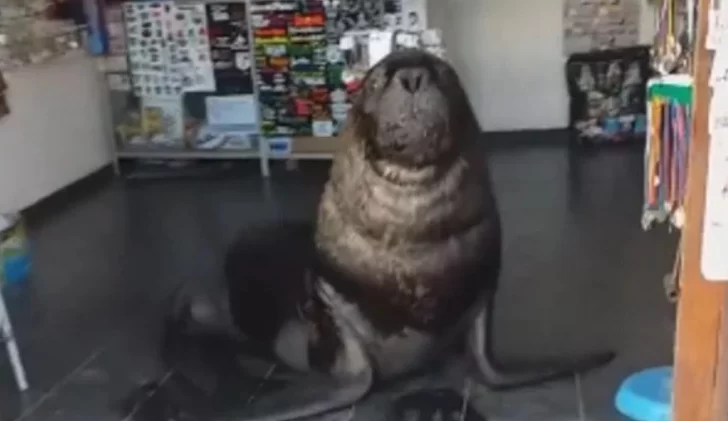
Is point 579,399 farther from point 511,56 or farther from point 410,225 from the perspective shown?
point 511,56

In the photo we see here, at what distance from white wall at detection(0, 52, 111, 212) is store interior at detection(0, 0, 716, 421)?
1 centimetres

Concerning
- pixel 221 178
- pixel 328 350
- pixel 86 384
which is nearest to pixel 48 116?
pixel 221 178

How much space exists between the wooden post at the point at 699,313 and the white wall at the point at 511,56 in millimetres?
3741

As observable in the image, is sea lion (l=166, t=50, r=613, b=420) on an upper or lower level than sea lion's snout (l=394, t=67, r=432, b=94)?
lower

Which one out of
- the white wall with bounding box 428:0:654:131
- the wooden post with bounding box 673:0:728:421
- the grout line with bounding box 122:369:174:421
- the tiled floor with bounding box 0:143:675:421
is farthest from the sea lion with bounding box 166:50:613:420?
the white wall with bounding box 428:0:654:131

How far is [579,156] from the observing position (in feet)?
15.7

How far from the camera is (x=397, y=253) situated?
2363 mm

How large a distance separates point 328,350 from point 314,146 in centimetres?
221

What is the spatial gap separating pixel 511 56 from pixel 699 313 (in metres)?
3.93

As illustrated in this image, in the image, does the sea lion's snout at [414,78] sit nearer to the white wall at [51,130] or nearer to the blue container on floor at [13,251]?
the blue container on floor at [13,251]

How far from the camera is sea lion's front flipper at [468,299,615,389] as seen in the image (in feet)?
8.29

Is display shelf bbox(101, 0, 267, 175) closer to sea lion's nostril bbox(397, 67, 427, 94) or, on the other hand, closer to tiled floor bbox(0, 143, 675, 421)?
tiled floor bbox(0, 143, 675, 421)

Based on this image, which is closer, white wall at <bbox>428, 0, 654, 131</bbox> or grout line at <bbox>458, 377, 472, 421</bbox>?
grout line at <bbox>458, 377, 472, 421</bbox>

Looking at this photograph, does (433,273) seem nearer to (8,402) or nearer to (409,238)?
(409,238)
